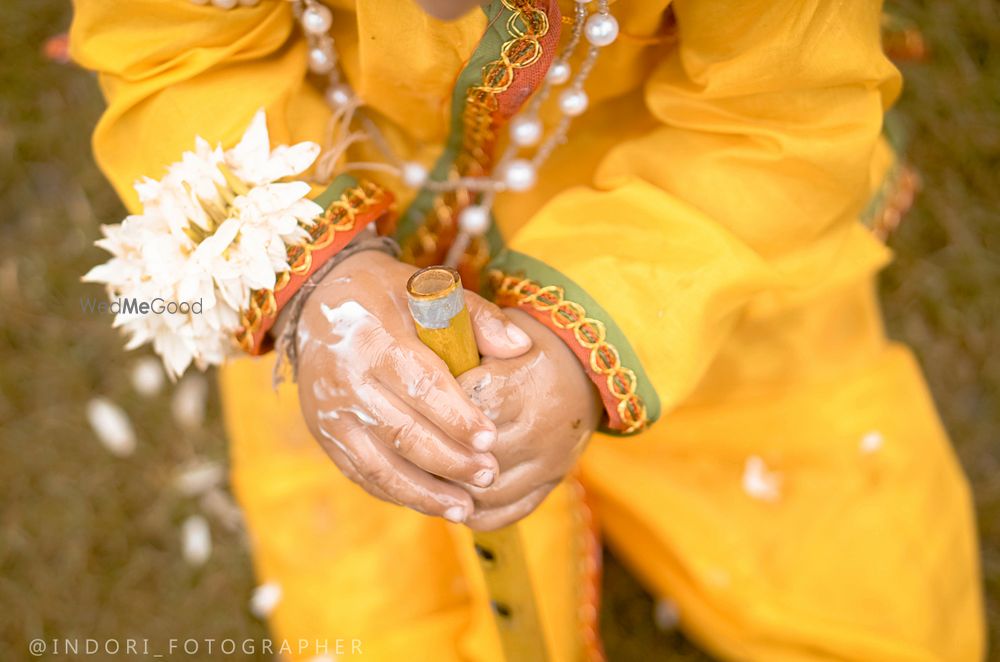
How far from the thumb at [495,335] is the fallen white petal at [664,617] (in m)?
0.73

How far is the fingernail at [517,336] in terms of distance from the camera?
705 millimetres

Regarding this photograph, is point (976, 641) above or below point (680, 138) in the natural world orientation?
below

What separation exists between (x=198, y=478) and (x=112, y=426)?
0.18m

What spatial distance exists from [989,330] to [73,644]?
153cm

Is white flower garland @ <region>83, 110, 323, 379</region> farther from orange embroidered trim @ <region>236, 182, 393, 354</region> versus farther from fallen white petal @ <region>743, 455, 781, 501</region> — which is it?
fallen white petal @ <region>743, 455, 781, 501</region>

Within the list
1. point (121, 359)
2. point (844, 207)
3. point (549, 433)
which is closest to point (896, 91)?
point (844, 207)

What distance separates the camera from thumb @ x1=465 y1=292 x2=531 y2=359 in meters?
0.70

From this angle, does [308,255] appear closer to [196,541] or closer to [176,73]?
[176,73]

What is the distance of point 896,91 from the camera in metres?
0.82

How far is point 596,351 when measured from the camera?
0.74 metres

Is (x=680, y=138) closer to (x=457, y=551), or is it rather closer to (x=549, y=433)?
(x=549, y=433)

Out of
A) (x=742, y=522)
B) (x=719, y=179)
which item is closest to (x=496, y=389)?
(x=719, y=179)

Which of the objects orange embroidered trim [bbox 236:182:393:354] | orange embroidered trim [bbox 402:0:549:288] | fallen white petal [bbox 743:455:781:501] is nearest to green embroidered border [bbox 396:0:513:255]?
orange embroidered trim [bbox 402:0:549:288]

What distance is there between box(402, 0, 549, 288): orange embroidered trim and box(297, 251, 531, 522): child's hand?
0.53 ft
